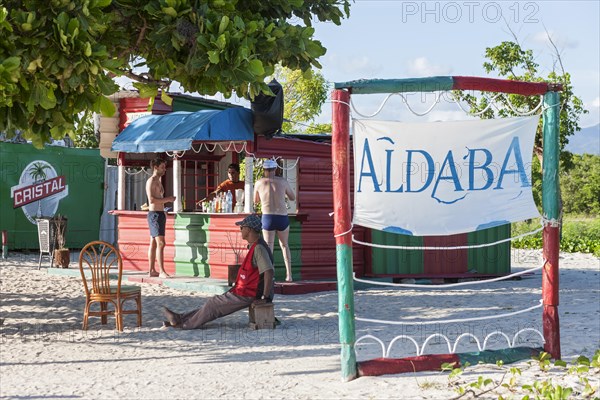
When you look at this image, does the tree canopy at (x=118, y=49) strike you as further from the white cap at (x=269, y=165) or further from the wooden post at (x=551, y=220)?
the white cap at (x=269, y=165)

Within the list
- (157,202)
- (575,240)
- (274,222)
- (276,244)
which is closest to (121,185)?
(157,202)

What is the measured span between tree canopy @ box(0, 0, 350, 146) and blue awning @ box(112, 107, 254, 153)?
457 cm

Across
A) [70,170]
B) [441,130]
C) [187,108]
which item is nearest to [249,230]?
[441,130]

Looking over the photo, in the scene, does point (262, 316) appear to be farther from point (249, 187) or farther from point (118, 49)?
point (249, 187)

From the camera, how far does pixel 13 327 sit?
30.7 ft

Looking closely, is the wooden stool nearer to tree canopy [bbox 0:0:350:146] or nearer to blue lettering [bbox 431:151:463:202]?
tree canopy [bbox 0:0:350:146]

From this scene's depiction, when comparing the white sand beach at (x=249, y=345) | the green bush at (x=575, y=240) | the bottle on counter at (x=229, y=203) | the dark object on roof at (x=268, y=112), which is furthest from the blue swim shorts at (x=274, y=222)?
the green bush at (x=575, y=240)

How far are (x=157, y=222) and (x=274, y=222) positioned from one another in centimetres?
195

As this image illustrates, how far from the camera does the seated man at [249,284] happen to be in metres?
8.80

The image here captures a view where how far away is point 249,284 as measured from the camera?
8.91 m

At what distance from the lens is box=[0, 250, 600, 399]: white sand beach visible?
6234mm

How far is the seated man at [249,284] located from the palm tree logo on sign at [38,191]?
471 inches

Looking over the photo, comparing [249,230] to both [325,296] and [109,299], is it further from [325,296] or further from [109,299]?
[325,296]

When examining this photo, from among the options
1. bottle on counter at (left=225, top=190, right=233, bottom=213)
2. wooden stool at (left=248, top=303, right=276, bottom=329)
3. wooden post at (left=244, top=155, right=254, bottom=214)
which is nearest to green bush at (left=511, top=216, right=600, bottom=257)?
bottle on counter at (left=225, top=190, right=233, bottom=213)
